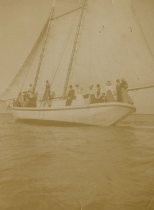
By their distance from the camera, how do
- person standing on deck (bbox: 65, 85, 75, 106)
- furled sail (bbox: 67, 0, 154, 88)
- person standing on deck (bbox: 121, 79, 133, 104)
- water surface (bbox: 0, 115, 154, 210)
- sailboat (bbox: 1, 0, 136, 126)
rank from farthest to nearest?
furled sail (bbox: 67, 0, 154, 88)
person standing on deck (bbox: 65, 85, 75, 106)
sailboat (bbox: 1, 0, 136, 126)
person standing on deck (bbox: 121, 79, 133, 104)
water surface (bbox: 0, 115, 154, 210)

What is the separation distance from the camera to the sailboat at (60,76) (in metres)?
7.97

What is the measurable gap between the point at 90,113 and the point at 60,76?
113 inches

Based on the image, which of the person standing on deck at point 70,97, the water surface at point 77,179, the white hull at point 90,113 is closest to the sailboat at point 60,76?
the white hull at point 90,113

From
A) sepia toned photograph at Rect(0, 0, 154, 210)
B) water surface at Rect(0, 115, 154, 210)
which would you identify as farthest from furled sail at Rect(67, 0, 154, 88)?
water surface at Rect(0, 115, 154, 210)

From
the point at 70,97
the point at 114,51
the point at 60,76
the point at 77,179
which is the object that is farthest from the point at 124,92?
the point at 77,179

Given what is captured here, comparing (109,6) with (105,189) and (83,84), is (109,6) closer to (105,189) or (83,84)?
(83,84)

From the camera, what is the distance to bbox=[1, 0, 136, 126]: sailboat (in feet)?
26.1

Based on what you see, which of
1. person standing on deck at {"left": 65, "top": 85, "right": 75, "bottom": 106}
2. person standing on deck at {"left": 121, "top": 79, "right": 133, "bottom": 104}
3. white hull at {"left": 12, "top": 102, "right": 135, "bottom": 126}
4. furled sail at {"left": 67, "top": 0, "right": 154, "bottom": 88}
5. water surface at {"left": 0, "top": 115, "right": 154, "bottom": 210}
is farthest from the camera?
furled sail at {"left": 67, "top": 0, "right": 154, "bottom": 88}

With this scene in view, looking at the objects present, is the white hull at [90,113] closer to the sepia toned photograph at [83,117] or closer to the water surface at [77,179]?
the sepia toned photograph at [83,117]

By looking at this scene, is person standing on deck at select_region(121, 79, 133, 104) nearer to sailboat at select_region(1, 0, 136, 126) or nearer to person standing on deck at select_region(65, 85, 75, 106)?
sailboat at select_region(1, 0, 136, 126)

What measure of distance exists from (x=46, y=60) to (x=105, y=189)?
947 centimetres

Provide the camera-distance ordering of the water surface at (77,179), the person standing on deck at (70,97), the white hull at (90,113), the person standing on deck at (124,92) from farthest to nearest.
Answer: the person standing on deck at (70,97)
the white hull at (90,113)
the person standing on deck at (124,92)
the water surface at (77,179)

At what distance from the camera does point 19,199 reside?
2031 millimetres

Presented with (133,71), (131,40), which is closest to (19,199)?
(133,71)
